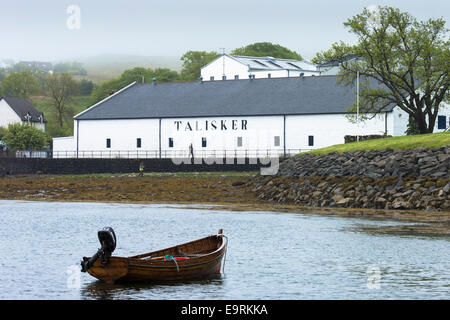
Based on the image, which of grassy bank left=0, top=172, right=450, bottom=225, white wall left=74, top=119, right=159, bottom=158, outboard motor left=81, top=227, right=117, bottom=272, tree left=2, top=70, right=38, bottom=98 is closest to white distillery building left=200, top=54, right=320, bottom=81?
white wall left=74, top=119, right=159, bottom=158

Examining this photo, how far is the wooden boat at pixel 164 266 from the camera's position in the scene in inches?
870

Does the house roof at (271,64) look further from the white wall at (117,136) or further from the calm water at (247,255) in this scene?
the calm water at (247,255)

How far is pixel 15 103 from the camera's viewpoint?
144m

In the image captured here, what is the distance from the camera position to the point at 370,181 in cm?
4966

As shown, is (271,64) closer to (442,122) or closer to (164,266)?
(442,122)

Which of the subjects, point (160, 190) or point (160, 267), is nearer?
point (160, 267)

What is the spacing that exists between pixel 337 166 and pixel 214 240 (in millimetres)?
29279

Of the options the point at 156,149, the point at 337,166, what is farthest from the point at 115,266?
the point at 156,149

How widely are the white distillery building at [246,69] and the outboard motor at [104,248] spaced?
106572 millimetres

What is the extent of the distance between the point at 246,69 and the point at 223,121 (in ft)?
151

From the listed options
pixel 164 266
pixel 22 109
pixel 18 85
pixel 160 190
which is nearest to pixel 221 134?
pixel 160 190

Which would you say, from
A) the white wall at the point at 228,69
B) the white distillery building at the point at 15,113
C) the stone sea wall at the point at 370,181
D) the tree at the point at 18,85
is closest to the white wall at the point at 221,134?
the stone sea wall at the point at 370,181

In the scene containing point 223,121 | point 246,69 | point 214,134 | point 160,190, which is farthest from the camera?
point 246,69

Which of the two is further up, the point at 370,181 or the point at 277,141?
the point at 277,141
